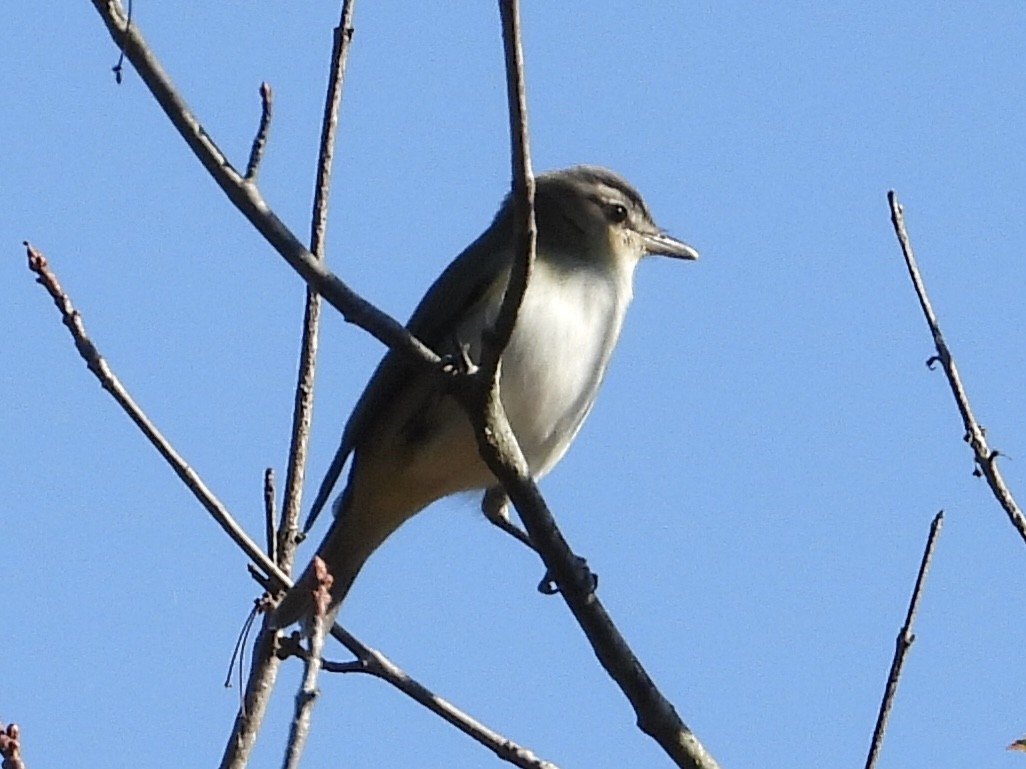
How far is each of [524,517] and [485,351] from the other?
685 mm

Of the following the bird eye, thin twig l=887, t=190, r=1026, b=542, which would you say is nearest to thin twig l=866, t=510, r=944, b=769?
thin twig l=887, t=190, r=1026, b=542

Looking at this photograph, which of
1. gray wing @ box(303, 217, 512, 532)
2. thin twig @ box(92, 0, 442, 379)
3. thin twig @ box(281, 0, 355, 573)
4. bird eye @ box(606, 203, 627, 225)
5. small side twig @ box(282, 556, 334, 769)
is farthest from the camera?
bird eye @ box(606, 203, 627, 225)

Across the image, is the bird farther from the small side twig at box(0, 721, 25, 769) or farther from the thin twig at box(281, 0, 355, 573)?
the small side twig at box(0, 721, 25, 769)

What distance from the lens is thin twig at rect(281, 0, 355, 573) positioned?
494cm

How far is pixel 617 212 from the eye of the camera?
24.0 feet

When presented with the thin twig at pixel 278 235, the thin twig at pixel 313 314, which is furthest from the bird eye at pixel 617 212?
the thin twig at pixel 278 235

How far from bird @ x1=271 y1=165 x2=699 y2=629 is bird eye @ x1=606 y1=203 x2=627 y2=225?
553mm

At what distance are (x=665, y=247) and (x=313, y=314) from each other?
2784 millimetres

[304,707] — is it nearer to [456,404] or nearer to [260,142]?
[260,142]

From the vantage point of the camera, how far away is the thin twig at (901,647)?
4.11 meters

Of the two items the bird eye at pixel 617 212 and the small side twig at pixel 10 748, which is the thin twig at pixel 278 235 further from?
the bird eye at pixel 617 212

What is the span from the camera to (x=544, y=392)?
6.09 m

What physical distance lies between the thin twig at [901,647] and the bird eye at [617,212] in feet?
10.3

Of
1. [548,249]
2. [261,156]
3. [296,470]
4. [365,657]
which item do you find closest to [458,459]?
[548,249]
